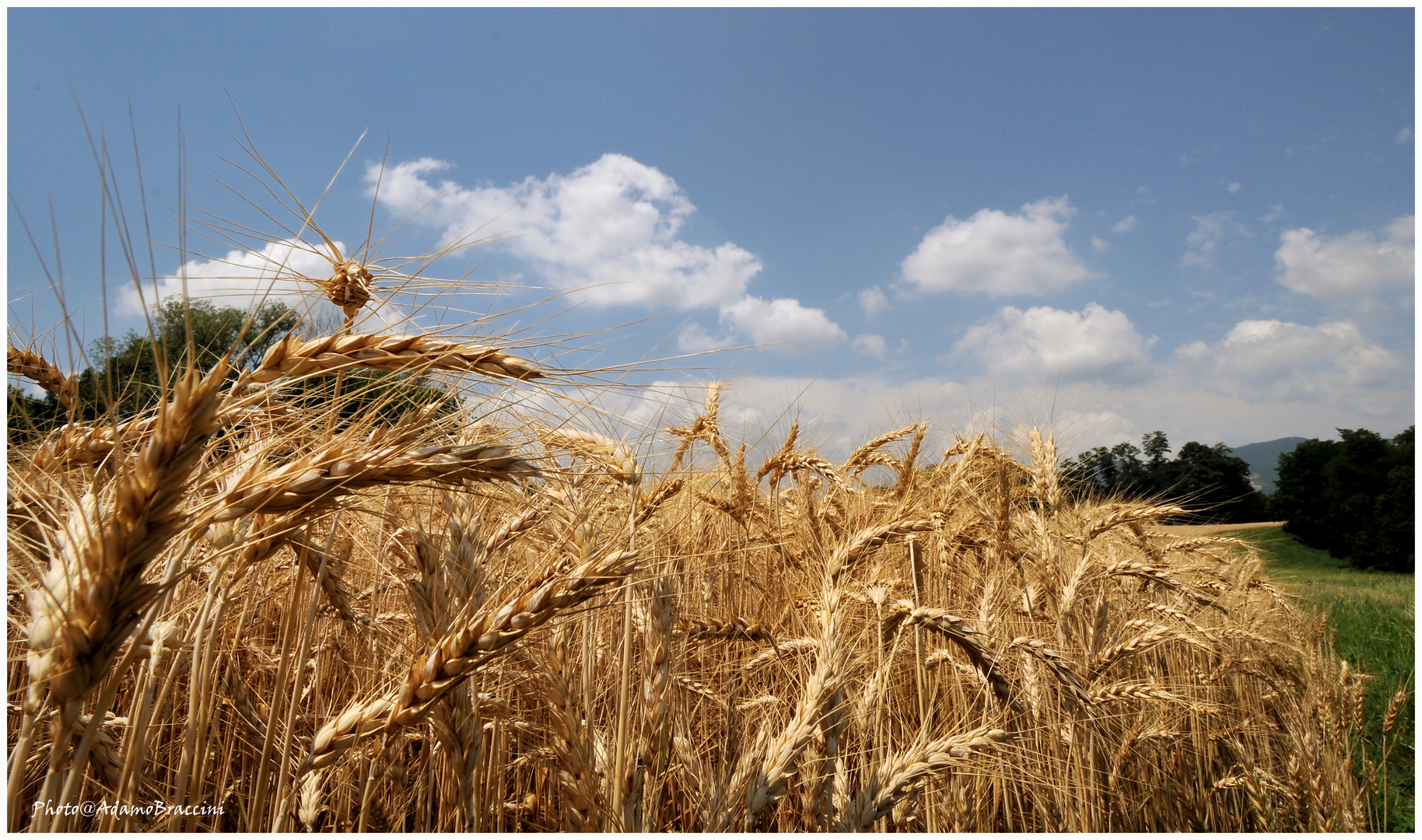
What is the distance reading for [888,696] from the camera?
2469 millimetres

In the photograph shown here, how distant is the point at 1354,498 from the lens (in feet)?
77.5

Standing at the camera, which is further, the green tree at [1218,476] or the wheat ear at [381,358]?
the green tree at [1218,476]

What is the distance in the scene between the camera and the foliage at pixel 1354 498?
21375 millimetres

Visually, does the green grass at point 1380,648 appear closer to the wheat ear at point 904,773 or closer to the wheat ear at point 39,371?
the wheat ear at point 904,773

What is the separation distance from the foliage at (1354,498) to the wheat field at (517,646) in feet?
83.7

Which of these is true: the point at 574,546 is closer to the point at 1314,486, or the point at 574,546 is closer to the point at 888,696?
the point at 888,696

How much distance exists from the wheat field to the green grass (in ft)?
2.18

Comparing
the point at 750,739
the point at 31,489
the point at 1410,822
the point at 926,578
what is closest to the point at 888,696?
the point at 750,739

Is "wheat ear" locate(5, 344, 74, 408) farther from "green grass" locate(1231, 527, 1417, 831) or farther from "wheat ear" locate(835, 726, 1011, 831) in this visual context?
"green grass" locate(1231, 527, 1417, 831)

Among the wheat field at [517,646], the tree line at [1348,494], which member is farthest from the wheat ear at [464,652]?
the tree line at [1348,494]

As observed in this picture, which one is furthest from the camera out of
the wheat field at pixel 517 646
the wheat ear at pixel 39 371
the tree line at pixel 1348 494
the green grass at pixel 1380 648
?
the tree line at pixel 1348 494

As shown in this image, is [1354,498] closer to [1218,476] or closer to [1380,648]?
[1218,476]

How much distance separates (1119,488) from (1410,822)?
396 cm

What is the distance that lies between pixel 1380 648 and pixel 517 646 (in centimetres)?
992
